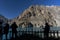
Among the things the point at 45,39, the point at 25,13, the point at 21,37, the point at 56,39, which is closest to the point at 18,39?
the point at 21,37

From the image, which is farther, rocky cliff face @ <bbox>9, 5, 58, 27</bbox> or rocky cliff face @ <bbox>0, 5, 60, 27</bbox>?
rocky cliff face @ <bbox>9, 5, 58, 27</bbox>

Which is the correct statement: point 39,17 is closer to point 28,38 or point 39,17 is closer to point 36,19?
point 36,19

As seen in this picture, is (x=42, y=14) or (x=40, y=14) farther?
(x=42, y=14)

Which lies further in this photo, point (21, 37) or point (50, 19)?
point (50, 19)

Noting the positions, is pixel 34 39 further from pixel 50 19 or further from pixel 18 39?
pixel 50 19

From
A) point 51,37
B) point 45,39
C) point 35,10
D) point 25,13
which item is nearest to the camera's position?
point 45,39

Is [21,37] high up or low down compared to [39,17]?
down

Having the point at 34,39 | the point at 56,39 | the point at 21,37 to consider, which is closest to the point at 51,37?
the point at 56,39

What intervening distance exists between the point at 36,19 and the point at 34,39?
58.5 metres

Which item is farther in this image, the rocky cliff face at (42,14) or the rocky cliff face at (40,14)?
the rocky cliff face at (40,14)

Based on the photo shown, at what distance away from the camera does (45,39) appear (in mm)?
11867

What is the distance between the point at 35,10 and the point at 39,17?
147 inches

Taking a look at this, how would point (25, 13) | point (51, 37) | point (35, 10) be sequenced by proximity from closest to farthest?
point (51, 37) < point (25, 13) < point (35, 10)

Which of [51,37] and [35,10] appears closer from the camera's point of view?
[51,37]
